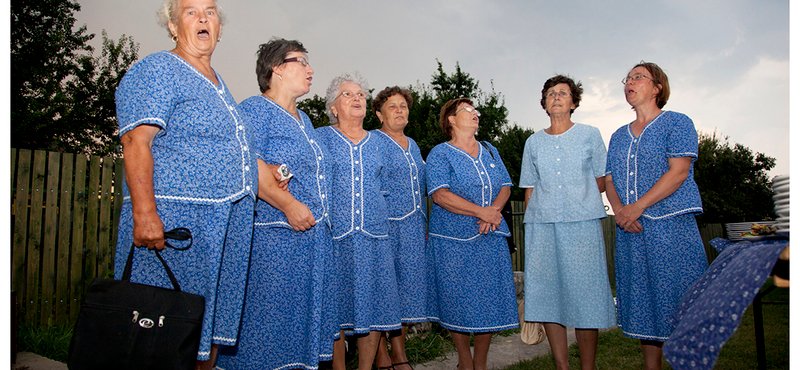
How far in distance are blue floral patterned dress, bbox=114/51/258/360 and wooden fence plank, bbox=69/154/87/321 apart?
395cm

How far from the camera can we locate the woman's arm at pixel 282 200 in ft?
7.72

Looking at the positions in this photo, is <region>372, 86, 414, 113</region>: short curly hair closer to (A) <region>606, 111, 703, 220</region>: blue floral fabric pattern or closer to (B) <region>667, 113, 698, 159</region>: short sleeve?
(A) <region>606, 111, 703, 220</region>: blue floral fabric pattern

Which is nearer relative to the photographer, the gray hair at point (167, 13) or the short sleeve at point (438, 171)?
the gray hair at point (167, 13)

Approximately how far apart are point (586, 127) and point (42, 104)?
17583mm

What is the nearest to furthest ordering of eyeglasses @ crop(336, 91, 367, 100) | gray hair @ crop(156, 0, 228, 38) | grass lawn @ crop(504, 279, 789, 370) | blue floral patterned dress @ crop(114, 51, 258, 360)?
blue floral patterned dress @ crop(114, 51, 258, 360), gray hair @ crop(156, 0, 228, 38), eyeglasses @ crop(336, 91, 367, 100), grass lawn @ crop(504, 279, 789, 370)

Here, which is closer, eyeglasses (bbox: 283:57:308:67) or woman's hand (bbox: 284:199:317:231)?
woman's hand (bbox: 284:199:317:231)

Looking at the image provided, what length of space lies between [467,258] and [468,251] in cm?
5

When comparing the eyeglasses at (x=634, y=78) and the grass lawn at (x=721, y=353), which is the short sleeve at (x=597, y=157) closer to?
the eyeglasses at (x=634, y=78)

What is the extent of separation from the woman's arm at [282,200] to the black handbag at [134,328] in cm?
76

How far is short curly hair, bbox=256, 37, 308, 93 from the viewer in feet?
9.00

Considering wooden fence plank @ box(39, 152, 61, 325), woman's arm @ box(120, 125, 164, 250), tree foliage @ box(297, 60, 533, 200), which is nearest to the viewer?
woman's arm @ box(120, 125, 164, 250)

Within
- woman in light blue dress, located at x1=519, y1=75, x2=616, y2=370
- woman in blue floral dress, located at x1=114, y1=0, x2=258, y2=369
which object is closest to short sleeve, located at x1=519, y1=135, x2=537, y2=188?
woman in light blue dress, located at x1=519, y1=75, x2=616, y2=370

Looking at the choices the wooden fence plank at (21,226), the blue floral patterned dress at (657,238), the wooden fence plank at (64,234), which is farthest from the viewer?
the wooden fence plank at (64,234)

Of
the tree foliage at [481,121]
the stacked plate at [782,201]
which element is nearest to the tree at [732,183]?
the tree foliage at [481,121]
